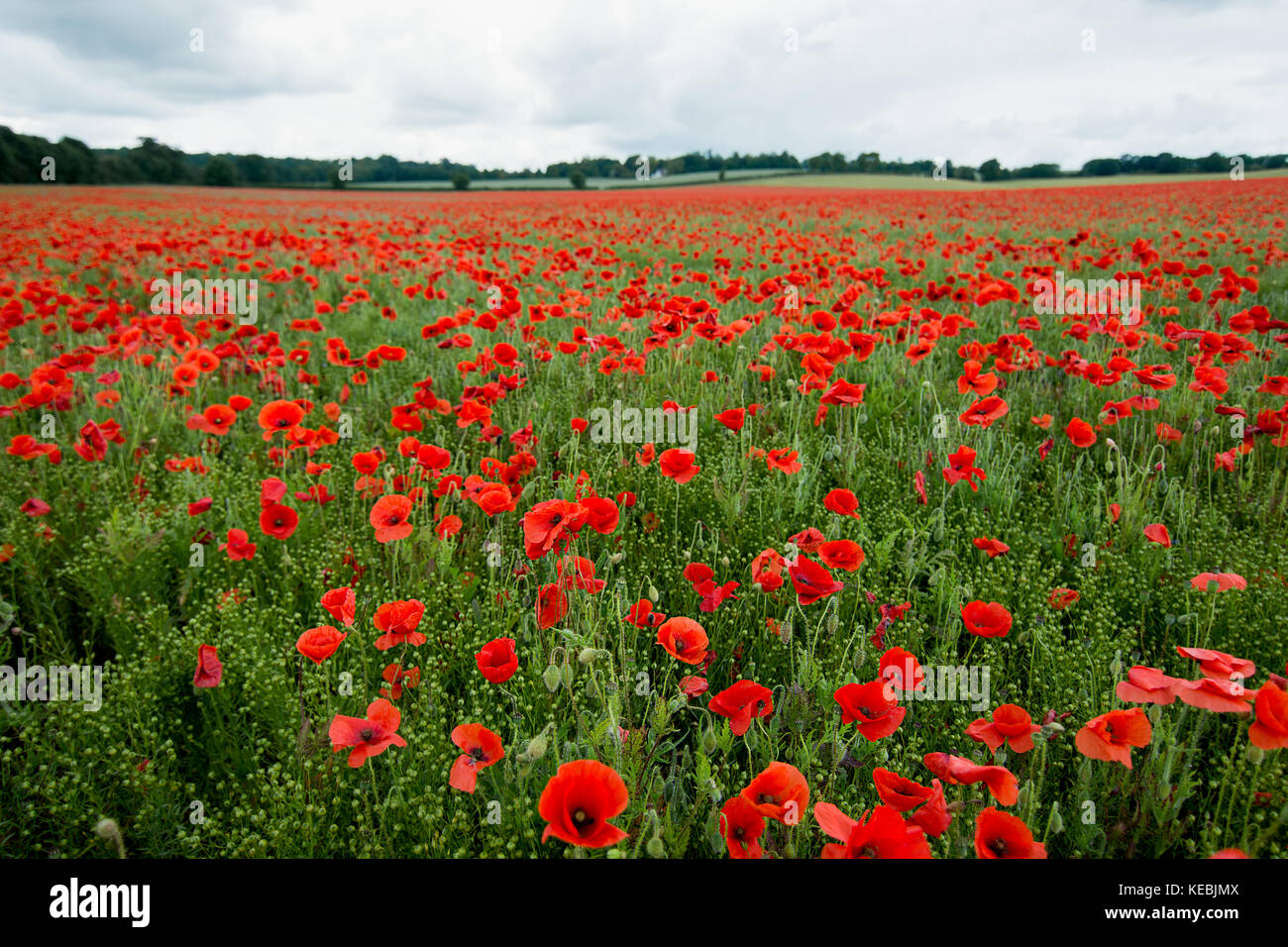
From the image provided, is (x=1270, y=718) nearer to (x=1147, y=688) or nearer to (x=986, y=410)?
(x=1147, y=688)

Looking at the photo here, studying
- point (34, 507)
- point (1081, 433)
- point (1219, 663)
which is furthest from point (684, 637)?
point (34, 507)

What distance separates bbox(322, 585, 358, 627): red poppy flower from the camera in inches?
64.7

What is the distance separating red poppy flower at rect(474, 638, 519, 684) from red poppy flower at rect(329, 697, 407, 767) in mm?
216

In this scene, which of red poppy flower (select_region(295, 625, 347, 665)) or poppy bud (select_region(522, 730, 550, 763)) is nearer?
poppy bud (select_region(522, 730, 550, 763))

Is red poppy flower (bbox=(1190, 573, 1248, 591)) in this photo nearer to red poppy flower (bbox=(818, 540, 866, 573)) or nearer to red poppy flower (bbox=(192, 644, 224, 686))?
red poppy flower (bbox=(818, 540, 866, 573))

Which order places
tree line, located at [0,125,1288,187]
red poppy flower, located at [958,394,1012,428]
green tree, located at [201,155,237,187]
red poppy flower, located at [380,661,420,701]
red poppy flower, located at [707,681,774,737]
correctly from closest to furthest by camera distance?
red poppy flower, located at [707,681,774,737] → red poppy flower, located at [380,661,420,701] → red poppy flower, located at [958,394,1012,428] → tree line, located at [0,125,1288,187] → green tree, located at [201,155,237,187]

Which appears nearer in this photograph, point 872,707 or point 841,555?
point 872,707

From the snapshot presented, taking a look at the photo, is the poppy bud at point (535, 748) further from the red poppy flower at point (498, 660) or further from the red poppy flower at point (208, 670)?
the red poppy flower at point (208, 670)

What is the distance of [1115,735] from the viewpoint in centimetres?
132

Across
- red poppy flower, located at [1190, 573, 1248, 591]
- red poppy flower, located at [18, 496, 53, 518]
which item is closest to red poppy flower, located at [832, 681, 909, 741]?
red poppy flower, located at [1190, 573, 1248, 591]

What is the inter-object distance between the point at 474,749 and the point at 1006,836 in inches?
40.5

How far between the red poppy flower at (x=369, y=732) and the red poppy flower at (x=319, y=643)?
161 millimetres
